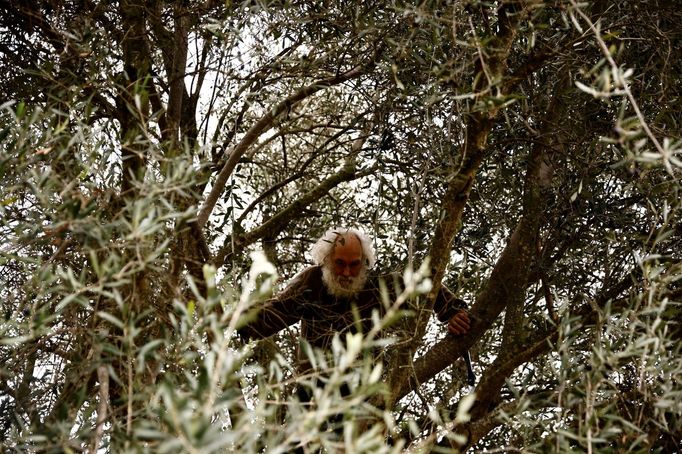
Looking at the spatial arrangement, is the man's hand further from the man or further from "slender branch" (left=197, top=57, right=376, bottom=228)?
"slender branch" (left=197, top=57, right=376, bottom=228)

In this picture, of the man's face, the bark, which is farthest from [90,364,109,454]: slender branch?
the man's face

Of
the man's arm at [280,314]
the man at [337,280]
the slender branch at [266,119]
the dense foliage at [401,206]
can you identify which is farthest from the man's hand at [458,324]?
the slender branch at [266,119]

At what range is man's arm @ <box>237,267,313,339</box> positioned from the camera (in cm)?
445

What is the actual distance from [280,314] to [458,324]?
1.05 m

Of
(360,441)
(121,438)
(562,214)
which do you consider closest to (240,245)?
(562,214)

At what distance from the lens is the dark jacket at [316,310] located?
4340 mm

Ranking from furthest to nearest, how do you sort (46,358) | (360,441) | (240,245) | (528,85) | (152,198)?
(240,245) < (528,85) < (46,358) < (152,198) < (360,441)

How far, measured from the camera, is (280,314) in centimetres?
467

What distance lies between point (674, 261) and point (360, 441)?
2234 mm

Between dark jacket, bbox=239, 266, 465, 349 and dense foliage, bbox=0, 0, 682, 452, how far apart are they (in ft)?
0.57

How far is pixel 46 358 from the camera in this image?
3.32m

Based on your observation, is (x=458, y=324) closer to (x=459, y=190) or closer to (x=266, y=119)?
(x=459, y=190)

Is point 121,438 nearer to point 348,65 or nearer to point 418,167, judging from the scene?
point 418,167

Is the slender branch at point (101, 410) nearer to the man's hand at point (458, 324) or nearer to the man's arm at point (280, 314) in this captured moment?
the man's arm at point (280, 314)
